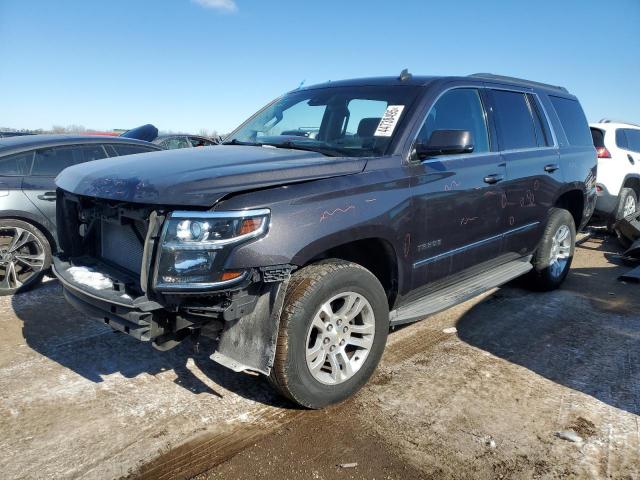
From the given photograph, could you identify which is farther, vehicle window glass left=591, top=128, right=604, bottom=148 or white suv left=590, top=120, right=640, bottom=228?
vehicle window glass left=591, top=128, right=604, bottom=148

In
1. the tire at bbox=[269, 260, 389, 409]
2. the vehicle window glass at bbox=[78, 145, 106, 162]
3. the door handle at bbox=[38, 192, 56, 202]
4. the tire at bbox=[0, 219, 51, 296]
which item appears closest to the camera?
the tire at bbox=[269, 260, 389, 409]

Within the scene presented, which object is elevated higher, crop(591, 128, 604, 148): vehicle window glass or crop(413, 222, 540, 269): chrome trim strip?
crop(591, 128, 604, 148): vehicle window glass

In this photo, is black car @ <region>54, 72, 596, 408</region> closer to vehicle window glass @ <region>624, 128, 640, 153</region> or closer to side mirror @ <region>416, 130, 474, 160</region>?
side mirror @ <region>416, 130, 474, 160</region>

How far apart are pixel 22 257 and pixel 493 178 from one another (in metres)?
4.54

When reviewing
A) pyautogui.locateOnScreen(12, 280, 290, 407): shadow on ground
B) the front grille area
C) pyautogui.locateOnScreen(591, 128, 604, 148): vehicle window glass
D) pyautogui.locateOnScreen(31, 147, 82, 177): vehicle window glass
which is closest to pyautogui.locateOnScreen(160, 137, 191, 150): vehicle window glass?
pyautogui.locateOnScreen(31, 147, 82, 177): vehicle window glass

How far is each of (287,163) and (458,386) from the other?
1.82 meters

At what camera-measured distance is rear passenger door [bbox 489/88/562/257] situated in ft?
13.8

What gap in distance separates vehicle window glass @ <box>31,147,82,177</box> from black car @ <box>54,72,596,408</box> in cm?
222

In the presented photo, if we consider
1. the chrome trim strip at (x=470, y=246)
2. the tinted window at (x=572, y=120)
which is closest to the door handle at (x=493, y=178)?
the chrome trim strip at (x=470, y=246)

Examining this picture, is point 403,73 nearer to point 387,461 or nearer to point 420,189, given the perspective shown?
point 420,189

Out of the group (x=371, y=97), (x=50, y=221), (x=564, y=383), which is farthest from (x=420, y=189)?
(x=50, y=221)

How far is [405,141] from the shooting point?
3.25 m

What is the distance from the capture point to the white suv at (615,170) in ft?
25.6

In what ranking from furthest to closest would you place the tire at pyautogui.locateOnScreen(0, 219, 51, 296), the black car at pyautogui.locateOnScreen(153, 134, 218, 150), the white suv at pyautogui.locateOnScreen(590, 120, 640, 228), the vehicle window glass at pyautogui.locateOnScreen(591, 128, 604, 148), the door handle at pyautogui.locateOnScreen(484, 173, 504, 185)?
the black car at pyautogui.locateOnScreen(153, 134, 218, 150) < the vehicle window glass at pyautogui.locateOnScreen(591, 128, 604, 148) < the white suv at pyautogui.locateOnScreen(590, 120, 640, 228) < the tire at pyautogui.locateOnScreen(0, 219, 51, 296) < the door handle at pyautogui.locateOnScreen(484, 173, 504, 185)
